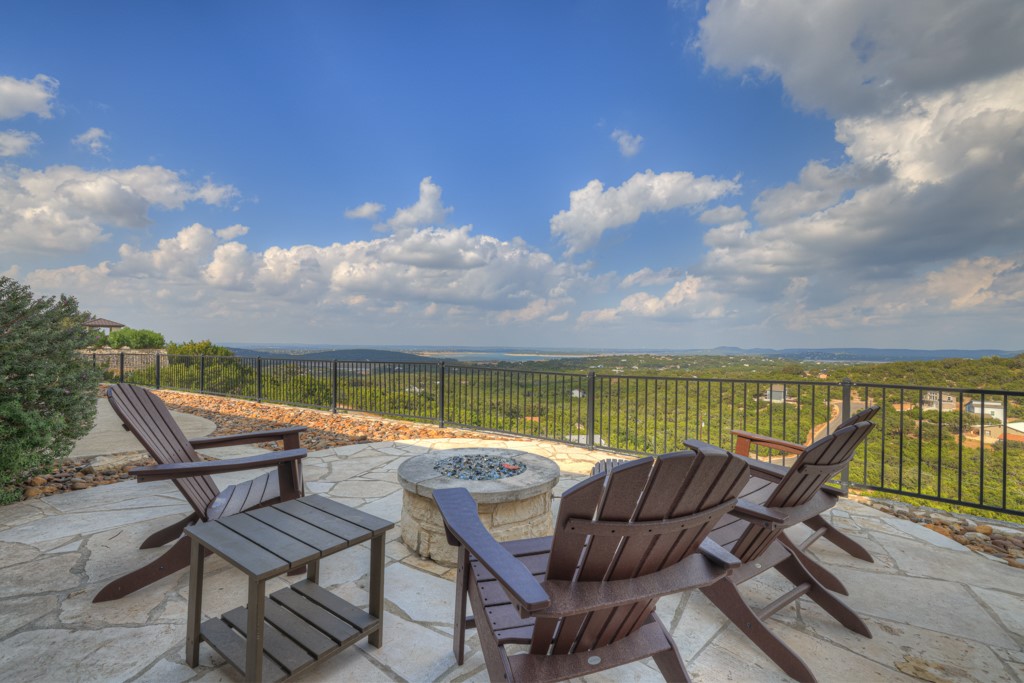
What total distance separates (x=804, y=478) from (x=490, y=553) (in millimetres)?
1424

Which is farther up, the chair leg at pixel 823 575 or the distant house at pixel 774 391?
the distant house at pixel 774 391

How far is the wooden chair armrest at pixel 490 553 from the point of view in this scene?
91 cm

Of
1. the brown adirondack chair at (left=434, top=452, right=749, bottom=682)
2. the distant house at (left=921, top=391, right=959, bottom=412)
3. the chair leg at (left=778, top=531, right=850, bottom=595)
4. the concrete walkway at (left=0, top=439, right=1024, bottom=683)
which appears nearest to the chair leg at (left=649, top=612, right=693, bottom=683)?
the brown adirondack chair at (left=434, top=452, right=749, bottom=682)

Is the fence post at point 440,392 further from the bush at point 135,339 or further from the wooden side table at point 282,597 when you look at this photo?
the bush at point 135,339

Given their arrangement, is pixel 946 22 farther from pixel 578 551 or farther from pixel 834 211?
pixel 578 551

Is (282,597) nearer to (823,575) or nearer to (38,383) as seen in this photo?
(823,575)

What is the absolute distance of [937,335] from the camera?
7785 millimetres

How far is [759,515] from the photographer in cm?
157

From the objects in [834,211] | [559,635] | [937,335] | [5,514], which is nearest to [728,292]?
[834,211]

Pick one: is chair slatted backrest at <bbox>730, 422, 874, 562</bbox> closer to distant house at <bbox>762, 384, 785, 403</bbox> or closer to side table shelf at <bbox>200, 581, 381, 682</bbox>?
side table shelf at <bbox>200, 581, 381, 682</bbox>

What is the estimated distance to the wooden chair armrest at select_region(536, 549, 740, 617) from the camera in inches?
38.7

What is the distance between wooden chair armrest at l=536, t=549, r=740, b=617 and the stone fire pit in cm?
109

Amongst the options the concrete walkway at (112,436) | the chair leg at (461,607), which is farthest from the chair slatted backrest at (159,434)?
the concrete walkway at (112,436)

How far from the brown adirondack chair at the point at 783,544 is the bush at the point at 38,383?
459 cm
